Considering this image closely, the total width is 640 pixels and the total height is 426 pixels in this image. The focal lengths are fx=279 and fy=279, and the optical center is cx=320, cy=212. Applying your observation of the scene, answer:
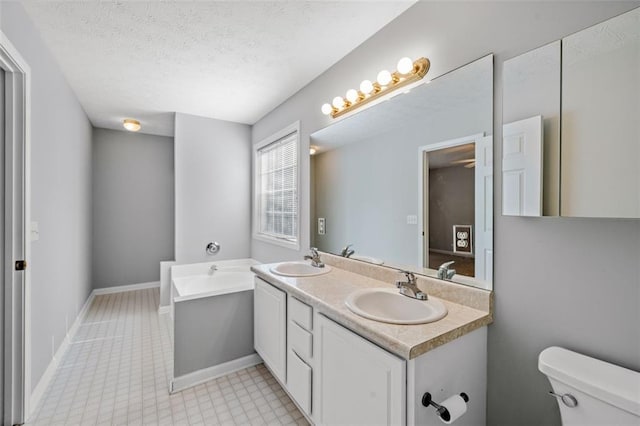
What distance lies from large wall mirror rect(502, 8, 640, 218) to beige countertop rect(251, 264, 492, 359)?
505mm

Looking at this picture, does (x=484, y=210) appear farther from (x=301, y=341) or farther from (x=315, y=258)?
(x=315, y=258)

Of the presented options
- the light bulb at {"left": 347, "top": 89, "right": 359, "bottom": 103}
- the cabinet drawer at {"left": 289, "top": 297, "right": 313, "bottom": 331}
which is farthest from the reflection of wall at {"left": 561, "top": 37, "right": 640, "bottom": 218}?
the cabinet drawer at {"left": 289, "top": 297, "right": 313, "bottom": 331}

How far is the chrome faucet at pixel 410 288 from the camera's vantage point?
1.42 meters

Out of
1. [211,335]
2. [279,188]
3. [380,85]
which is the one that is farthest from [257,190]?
[380,85]

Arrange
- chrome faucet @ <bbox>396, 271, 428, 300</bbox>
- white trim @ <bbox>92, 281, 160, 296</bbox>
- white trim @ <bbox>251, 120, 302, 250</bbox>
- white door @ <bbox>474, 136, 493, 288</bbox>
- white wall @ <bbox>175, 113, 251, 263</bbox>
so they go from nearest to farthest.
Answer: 1. white door @ <bbox>474, 136, 493, 288</bbox>
2. chrome faucet @ <bbox>396, 271, 428, 300</bbox>
3. white trim @ <bbox>251, 120, 302, 250</bbox>
4. white wall @ <bbox>175, 113, 251, 263</bbox>
5. white trim @ <bbox>92, 281, 160, 296</bbox>

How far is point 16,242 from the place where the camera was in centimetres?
163

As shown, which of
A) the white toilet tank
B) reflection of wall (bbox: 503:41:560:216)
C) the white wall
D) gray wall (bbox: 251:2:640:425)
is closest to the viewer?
the white toilet tank

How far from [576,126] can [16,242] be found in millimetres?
2815

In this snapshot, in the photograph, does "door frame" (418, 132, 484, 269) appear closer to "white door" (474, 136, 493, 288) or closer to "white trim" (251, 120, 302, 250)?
"white door" (474, 136, 493, 288)


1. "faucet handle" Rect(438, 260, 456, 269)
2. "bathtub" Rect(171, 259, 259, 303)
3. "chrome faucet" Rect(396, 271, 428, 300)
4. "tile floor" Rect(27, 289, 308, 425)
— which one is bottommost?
"tile floor" Rect(27, 289, 308, 425)

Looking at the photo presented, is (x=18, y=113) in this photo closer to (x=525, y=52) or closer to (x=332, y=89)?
(x=332, y=89)

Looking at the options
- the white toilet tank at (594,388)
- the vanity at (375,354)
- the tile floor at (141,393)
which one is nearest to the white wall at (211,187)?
the tile floor at (141,393)

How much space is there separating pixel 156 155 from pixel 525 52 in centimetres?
482

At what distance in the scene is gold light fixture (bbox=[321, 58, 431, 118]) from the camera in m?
1.54
